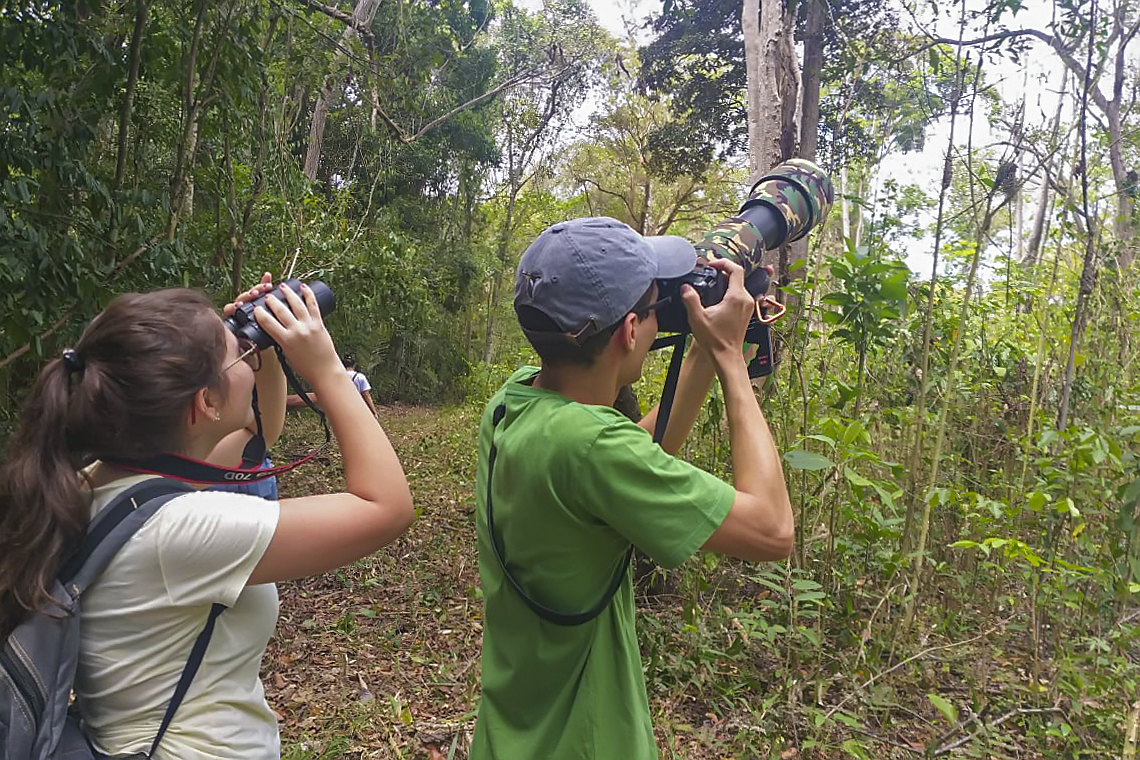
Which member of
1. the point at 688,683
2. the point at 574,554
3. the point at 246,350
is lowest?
the point at 688,683

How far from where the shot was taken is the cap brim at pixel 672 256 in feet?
3.92

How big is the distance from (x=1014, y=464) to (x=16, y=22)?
163 inches

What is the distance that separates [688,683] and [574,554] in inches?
70.7

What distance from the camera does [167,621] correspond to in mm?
974

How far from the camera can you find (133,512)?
0.95m

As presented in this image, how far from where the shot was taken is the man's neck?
1.16m

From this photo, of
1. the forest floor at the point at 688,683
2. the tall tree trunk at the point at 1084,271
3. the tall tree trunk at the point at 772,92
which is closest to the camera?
the forest floor at the point at 688,683

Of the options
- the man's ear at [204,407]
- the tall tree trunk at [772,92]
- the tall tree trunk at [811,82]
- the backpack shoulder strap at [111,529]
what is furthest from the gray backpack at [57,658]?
the tall tree trunk at [811,82]

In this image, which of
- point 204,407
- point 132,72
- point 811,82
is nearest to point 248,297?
point 204,407

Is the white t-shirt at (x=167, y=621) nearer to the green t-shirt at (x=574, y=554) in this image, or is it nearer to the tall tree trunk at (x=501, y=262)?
the green t-shirt at (x=574, y=554)

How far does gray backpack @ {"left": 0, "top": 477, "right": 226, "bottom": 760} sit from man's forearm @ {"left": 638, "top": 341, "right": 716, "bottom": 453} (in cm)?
88

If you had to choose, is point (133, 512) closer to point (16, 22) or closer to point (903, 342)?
point (16, 22)

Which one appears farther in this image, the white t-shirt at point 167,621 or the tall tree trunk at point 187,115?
the tall tree trunk at point 187,115

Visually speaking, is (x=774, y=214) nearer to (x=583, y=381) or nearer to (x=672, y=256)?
(x=672, y=256)
